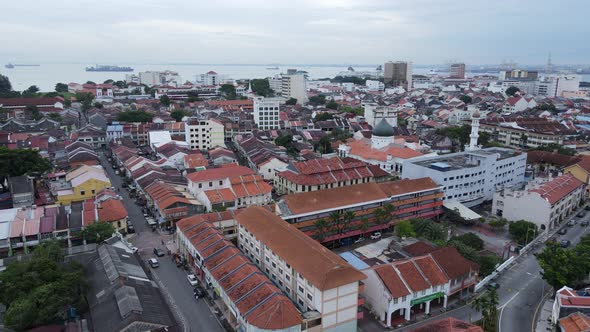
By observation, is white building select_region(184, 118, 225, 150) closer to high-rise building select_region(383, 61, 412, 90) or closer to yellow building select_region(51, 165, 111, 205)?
yellow building select_region(51, 165, 111, 205)

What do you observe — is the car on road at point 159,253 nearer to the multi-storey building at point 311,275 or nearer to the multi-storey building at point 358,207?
the multi-storey building at point 311,275

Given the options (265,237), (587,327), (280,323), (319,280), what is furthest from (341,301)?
(587,327)

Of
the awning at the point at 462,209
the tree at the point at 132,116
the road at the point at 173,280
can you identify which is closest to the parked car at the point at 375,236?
the awning at the point at 462,209

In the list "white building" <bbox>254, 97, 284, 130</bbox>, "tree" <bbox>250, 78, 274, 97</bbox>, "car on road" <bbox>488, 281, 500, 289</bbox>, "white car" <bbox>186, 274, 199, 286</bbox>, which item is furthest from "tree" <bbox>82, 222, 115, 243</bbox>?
"tree" <bbox>250, 78, 274, 97</bbox>

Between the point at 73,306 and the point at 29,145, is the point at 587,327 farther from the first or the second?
the point at 29,145

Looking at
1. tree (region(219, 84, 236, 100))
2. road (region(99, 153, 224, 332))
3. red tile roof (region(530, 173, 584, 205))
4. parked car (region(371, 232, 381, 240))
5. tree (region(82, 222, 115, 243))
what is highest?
tree (region(219, 84, 236, 100))

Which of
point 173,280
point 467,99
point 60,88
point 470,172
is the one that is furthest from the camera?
point 60,88

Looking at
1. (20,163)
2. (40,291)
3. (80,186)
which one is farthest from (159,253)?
(20,163)

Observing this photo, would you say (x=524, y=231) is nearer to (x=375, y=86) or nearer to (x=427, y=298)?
(x=427, y=298)
